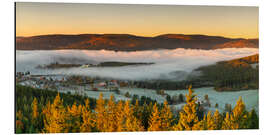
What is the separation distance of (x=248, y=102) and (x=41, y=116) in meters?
4.17

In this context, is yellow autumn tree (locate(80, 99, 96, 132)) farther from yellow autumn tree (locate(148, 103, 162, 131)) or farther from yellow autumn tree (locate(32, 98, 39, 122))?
yellow autumn tree (locate(148, 103, 162, 131))

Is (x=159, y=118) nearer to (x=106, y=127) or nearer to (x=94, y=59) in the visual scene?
(x=106, y=127)

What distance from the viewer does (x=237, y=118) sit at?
6895 mm

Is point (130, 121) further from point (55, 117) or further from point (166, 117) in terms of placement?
point (55, 117)

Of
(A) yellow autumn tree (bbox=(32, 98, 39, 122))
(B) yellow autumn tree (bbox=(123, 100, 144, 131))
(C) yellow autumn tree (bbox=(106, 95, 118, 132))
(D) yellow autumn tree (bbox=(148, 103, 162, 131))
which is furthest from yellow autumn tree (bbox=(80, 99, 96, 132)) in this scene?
(D) yellow autumn tree (bbox=(148, 103, 162, 131))

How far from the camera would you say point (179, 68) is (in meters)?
6.87

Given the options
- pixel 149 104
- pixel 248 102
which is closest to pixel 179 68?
pixel 149 104

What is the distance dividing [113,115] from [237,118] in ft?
8.33

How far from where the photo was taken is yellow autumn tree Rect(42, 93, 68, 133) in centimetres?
638

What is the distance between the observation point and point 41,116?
21.0 ft

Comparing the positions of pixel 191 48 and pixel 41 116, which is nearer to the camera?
pixel 41 116

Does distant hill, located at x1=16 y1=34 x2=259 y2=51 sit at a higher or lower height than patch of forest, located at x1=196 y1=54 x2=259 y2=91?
higher

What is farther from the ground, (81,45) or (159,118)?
(81,45)
